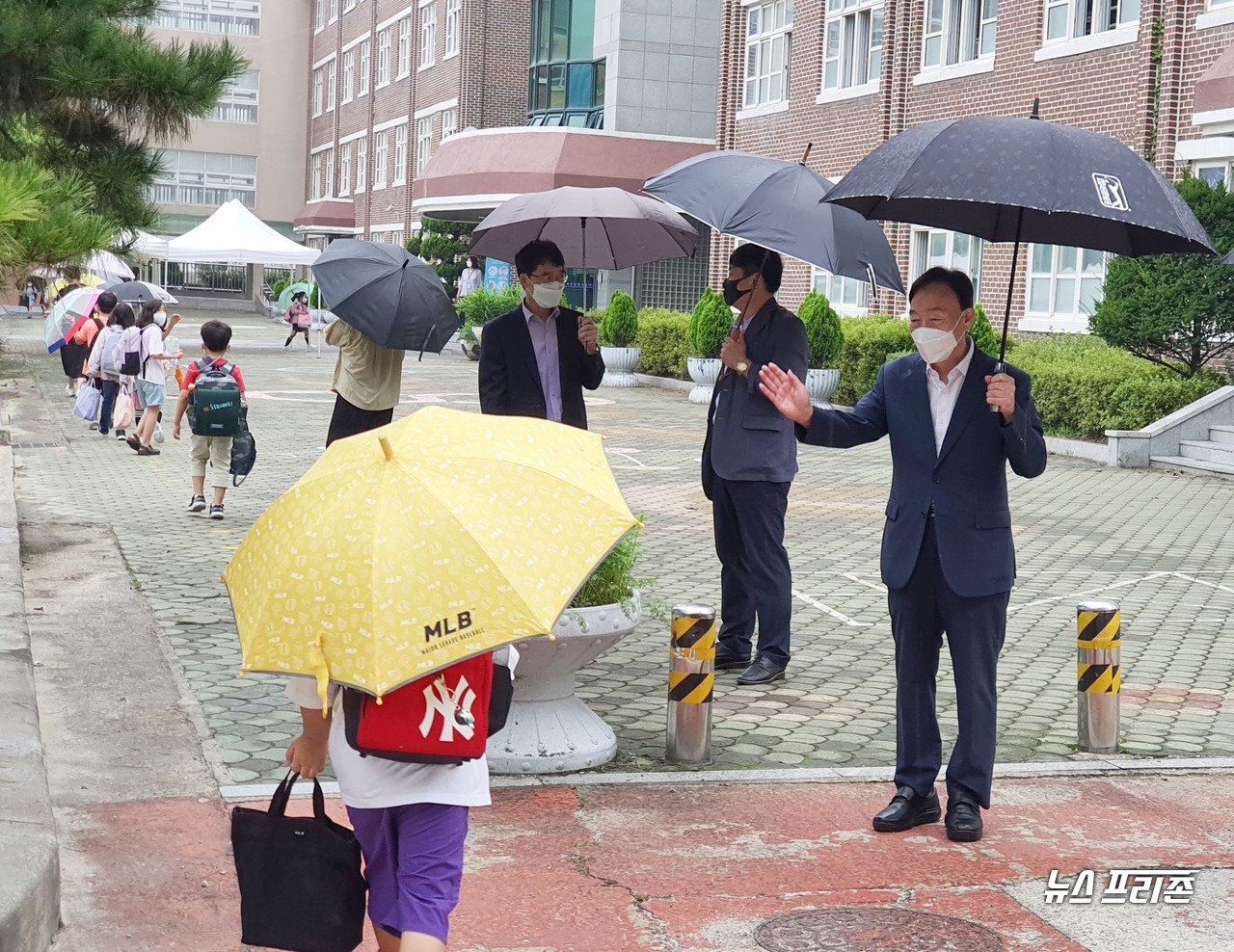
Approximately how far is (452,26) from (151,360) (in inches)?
1323

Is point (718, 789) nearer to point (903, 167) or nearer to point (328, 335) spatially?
point (903, 167)

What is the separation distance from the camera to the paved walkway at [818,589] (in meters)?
6.64

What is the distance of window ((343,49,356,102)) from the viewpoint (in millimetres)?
58625

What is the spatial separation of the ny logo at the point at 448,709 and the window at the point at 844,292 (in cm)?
2383

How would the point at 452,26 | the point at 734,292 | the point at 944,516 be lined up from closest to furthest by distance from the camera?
the point at 944,516 < the point at 734,292 < the point at 452,26

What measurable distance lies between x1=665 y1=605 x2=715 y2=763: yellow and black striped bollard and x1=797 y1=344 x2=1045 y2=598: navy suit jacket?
0.95 meters

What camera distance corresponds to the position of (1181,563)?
36.9ft

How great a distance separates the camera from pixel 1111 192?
4719mm

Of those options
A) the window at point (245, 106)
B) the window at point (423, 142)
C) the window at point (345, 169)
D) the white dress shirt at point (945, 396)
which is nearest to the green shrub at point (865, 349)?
the white dress shirt at point (945, 396)

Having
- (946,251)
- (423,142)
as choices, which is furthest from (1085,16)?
(423,142)

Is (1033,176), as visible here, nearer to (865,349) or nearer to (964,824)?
(964,824)

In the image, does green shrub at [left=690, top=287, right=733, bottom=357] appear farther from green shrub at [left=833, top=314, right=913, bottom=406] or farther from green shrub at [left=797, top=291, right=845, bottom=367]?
green shrub at [left=797, top=291, right=845, bottom=367]

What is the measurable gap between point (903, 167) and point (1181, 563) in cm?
725

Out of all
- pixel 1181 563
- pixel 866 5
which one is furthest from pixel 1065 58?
pixel 1181 563
